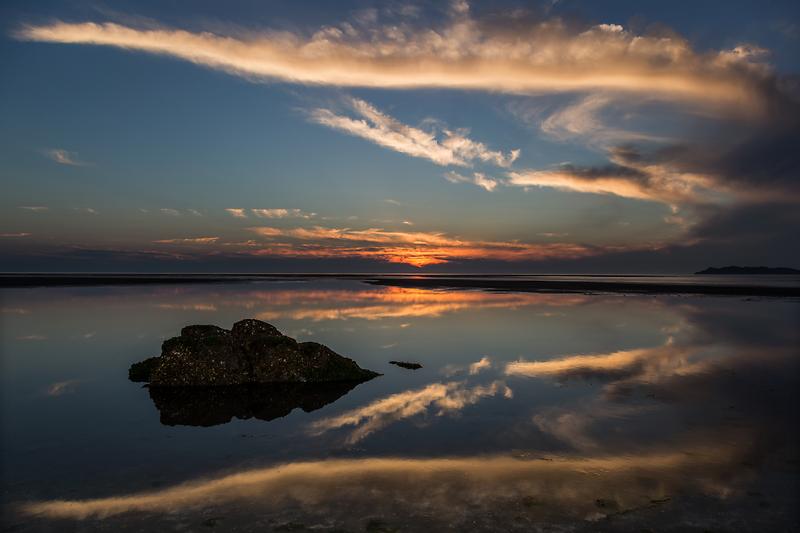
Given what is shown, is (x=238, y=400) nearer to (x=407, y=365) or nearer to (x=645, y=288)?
(x=407, y=365)

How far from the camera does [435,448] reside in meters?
8.61

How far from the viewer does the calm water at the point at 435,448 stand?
6.22 meters

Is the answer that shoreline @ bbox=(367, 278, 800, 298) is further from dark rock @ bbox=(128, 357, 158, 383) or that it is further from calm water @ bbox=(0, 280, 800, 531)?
dark rock @ bbox=(128, 357, 158, 383)

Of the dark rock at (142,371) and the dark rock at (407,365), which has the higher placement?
the dark rock at (407,365)

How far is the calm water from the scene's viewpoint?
622 cm

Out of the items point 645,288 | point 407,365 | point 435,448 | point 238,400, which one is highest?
point 645,288

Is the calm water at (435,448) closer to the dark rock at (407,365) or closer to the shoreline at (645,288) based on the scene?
the dark rock at (407,365)

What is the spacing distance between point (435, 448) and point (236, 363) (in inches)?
328

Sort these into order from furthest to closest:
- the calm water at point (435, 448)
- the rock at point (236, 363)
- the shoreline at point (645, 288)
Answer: the shoreline at point (645, 288)
the rock at point (236, 363)
the calm water at point (435, 448)

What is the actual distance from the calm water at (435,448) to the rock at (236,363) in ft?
4.39

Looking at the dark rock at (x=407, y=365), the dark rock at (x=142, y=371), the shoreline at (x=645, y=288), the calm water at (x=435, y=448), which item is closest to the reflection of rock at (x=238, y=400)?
the calm water at (x=435, y=448)

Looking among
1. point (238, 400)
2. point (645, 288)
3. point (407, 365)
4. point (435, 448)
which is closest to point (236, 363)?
point (238, 400)

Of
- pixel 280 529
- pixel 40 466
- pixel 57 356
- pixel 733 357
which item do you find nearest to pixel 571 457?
pixel 280 529

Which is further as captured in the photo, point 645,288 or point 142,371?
point 645,288
